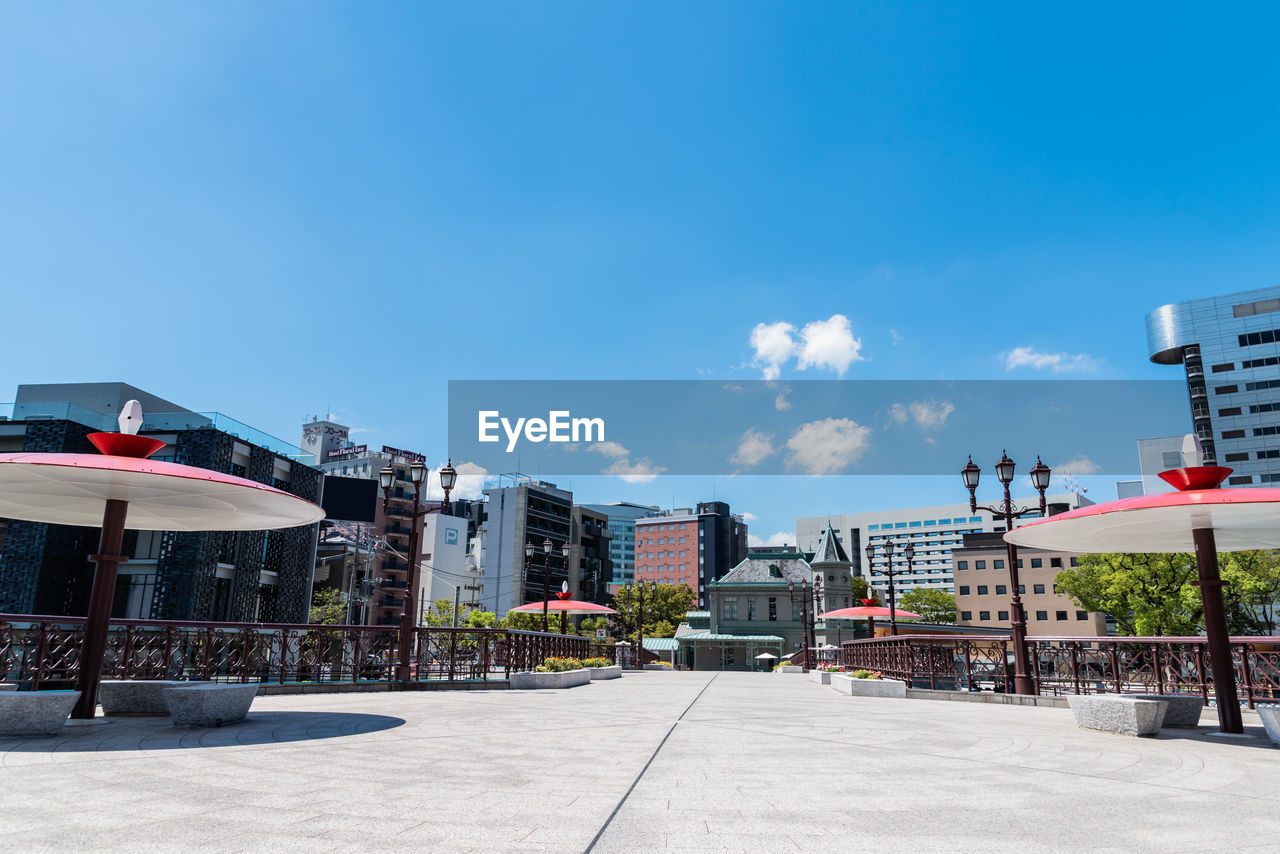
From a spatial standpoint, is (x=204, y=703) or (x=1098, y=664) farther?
(x=1098, y=664)

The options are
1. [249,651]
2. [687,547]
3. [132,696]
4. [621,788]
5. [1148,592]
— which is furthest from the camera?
[687,547]

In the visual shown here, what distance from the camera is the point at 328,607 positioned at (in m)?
56.1

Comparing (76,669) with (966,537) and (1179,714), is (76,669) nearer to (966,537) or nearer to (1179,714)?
(1179,714)

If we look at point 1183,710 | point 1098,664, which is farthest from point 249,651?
point 1098,664

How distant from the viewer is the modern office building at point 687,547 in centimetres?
13850

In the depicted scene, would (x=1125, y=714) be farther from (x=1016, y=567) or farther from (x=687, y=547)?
(x=687, y=547)

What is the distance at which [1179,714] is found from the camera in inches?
398

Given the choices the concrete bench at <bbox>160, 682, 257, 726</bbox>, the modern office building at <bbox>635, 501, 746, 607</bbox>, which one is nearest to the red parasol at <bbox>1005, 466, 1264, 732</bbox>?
the concrete bench at <bbox>160, 682, 257, 726</bbox>

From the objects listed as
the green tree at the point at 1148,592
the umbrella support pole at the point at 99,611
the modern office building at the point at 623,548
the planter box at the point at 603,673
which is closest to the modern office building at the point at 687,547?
the modern office building at the point at 623,548

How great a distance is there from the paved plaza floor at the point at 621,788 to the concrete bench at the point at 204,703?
230mm

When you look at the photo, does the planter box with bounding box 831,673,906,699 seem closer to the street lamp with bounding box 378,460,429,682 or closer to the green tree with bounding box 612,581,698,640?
the street lamp with bounding box 378,460,429,682

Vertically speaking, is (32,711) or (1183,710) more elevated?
(32,711)

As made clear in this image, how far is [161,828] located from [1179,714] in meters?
11.5

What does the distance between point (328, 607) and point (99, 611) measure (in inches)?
1984
